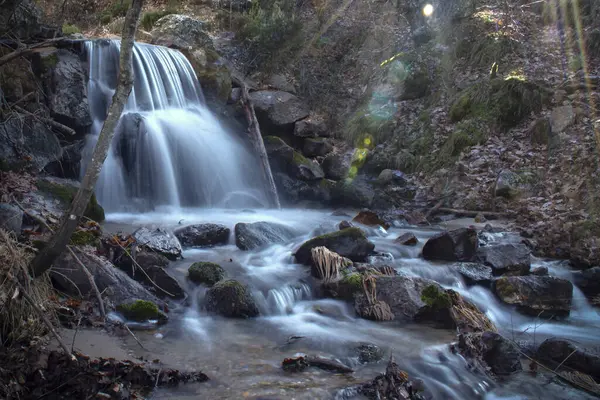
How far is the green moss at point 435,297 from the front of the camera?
584 centimetres

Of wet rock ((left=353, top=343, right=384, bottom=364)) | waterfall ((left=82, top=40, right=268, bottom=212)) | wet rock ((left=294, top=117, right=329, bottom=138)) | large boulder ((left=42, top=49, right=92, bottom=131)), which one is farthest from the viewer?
wet rock ((left=294, top=117, right=329, bottom=138))

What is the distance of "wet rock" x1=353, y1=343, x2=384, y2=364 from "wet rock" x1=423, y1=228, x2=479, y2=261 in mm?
3440

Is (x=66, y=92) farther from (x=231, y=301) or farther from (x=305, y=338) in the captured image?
(x=305, y=338)

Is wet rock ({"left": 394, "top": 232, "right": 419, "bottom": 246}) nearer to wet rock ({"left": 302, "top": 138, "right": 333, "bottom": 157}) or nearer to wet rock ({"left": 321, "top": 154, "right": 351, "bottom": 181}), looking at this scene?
wet rock ({"left": 321, "top": 154, "right": 351, "bottom": 181})

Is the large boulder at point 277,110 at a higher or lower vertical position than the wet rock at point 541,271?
higher

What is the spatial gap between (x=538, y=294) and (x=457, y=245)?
1.57m

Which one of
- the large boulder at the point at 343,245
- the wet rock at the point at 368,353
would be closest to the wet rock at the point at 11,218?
the wet rock at the point at 368,353

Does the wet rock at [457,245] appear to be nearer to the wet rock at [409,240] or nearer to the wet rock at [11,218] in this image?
the wet rock at [409,240]

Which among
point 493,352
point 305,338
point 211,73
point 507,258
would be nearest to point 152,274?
point 305,338

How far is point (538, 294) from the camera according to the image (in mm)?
6551

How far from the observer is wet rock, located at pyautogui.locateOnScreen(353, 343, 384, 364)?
4723 millimetres

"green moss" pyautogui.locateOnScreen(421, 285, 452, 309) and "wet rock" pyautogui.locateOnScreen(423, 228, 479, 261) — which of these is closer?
"green moss" pyautogui.locateOnScreen(421, 285, 452, 309)

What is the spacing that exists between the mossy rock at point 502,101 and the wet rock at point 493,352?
8200mm

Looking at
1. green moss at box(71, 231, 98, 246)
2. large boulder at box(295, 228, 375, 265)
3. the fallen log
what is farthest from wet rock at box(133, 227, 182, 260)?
the fallen log
